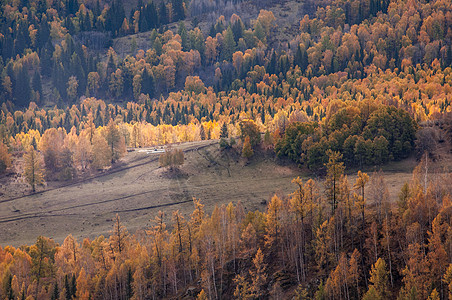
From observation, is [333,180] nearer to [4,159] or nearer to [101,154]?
[101,154]

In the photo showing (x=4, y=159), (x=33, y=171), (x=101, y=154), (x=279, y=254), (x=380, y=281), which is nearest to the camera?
(x=380, y=281)

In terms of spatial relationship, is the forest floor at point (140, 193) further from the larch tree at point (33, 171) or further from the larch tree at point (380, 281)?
the larch tree at point (380, 281)

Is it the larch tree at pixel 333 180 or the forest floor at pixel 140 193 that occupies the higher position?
the larch tree at pixel 333 180

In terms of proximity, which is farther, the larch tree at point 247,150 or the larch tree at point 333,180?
the larch tree at point 247,150

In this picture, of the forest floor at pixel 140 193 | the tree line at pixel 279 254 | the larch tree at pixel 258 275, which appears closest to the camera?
the tree line at pixel 279 254

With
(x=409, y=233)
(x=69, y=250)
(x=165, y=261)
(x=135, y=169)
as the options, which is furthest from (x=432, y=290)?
(x=135, y=169)

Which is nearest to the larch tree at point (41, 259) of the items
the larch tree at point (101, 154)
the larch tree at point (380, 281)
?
the larch tree at point (380, 281)

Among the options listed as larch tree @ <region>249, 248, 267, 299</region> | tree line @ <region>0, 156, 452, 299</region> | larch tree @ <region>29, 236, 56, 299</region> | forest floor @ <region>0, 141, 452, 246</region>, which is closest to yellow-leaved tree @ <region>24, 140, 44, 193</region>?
forest floor @ <region>0, 141, 452, 246</region>

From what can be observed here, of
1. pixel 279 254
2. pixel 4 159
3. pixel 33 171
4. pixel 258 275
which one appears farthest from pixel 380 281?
pixel 4 159

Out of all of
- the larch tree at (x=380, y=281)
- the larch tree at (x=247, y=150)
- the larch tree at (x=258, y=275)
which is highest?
the larch tree at (x=247, y=150)

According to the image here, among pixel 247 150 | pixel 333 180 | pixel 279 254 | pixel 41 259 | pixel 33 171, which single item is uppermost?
pixel 333 180

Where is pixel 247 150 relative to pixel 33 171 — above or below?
below
